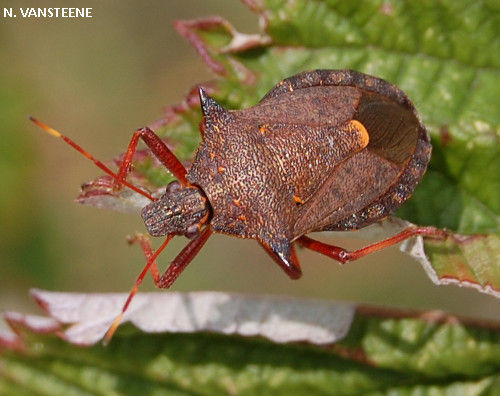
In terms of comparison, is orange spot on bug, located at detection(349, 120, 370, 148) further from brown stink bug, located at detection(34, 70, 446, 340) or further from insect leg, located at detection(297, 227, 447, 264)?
insect leg, located at detection(297, 227, 447, 264)

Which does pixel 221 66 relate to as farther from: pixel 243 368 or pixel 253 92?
pixel 243 368

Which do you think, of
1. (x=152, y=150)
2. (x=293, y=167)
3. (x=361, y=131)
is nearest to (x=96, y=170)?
(x=152, y=150)

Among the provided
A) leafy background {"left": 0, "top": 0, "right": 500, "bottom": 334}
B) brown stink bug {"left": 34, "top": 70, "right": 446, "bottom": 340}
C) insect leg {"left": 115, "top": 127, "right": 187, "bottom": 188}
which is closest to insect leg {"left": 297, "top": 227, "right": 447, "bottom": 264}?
brown stink bug {"left": 34, "top": 70, "right": 446, "bottom": 340}

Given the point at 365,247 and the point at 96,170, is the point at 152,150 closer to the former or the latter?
the point at 365,247

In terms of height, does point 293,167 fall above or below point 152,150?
below

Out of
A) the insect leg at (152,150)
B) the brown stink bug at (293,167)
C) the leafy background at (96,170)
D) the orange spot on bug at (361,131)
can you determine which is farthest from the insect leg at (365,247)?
the leafy background at (96,170)

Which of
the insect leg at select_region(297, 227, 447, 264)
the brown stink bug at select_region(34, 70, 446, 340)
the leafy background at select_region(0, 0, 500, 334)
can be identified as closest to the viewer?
the insect leg at select_region(297, 227, 447, 264)

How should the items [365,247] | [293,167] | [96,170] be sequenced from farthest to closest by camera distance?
[96,170], [365,247], [293,167]

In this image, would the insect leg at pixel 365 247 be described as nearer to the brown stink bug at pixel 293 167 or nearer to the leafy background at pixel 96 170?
the brown stink bug at pixel 293 167
